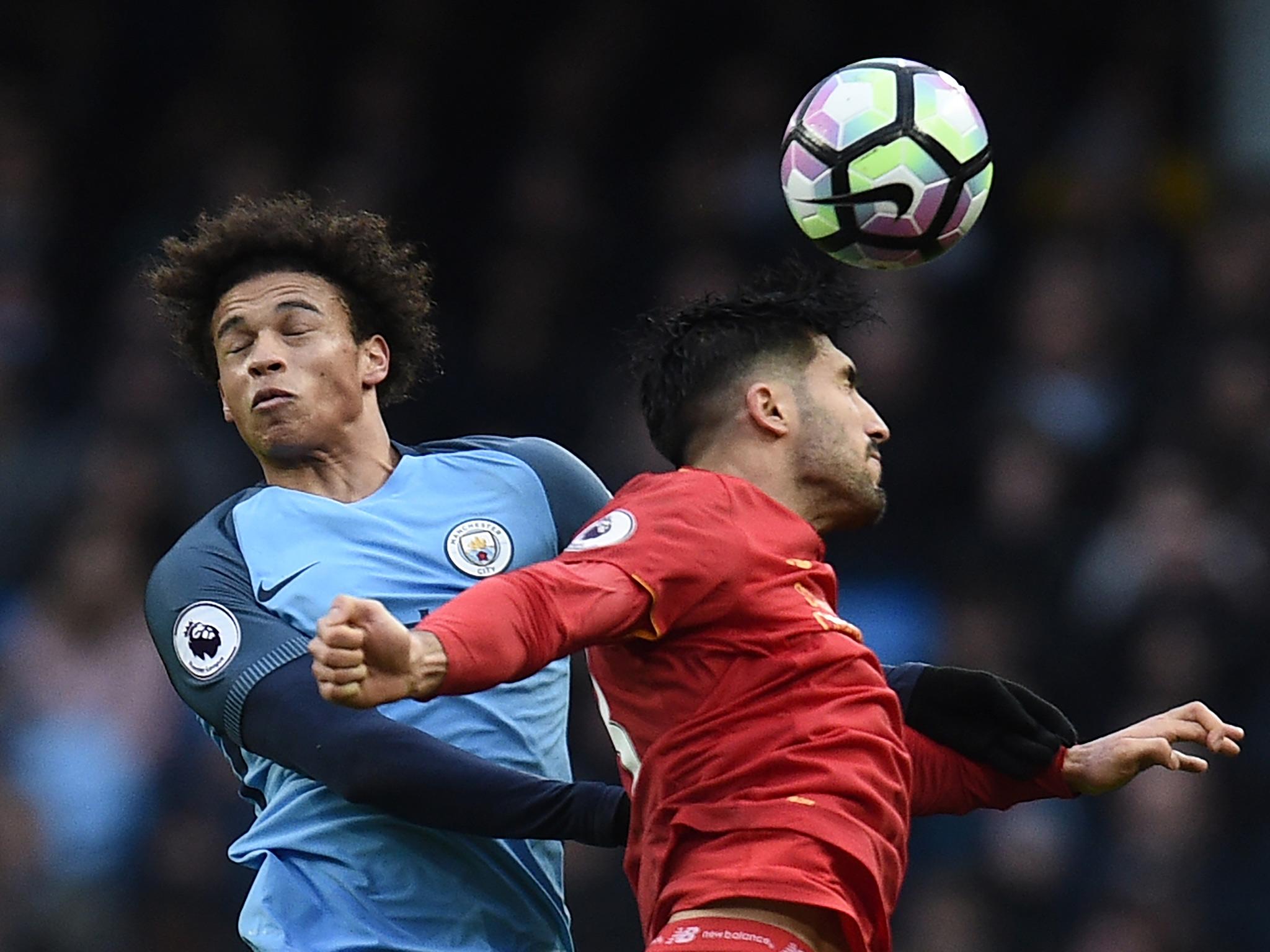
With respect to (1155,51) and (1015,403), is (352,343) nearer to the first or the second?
(1015,403)

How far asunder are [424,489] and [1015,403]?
491 centimetres

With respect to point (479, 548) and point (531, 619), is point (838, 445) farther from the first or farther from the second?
point (531, 619)

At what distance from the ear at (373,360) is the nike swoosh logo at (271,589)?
55 centimetres

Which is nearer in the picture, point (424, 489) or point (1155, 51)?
point (424, 489)

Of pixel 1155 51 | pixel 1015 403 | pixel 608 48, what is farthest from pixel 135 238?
pixel 1155 51

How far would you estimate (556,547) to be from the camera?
4172 millimetres

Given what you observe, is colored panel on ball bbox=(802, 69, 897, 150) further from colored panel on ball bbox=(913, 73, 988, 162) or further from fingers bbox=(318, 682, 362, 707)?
fingers bbox=(318, 682, 362, 707)

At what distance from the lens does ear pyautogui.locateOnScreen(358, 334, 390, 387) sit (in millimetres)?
4332

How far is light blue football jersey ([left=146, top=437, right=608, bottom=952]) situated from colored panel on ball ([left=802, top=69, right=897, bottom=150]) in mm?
979

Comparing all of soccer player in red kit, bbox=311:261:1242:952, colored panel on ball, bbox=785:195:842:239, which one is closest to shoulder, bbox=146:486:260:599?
soccer player in red kit, bbox=311:261:1242:952

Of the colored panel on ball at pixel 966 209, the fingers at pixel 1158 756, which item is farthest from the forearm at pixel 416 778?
the colored panel on ball at pixel 966 209

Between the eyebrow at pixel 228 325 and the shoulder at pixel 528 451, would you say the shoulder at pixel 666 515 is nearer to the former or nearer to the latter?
the shoulder at pixel 528 451

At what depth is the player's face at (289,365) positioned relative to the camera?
13.5 feet

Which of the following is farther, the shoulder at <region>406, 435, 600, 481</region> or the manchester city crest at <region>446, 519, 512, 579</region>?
the shoulder at <region>406, 435, 600, 481</region>
